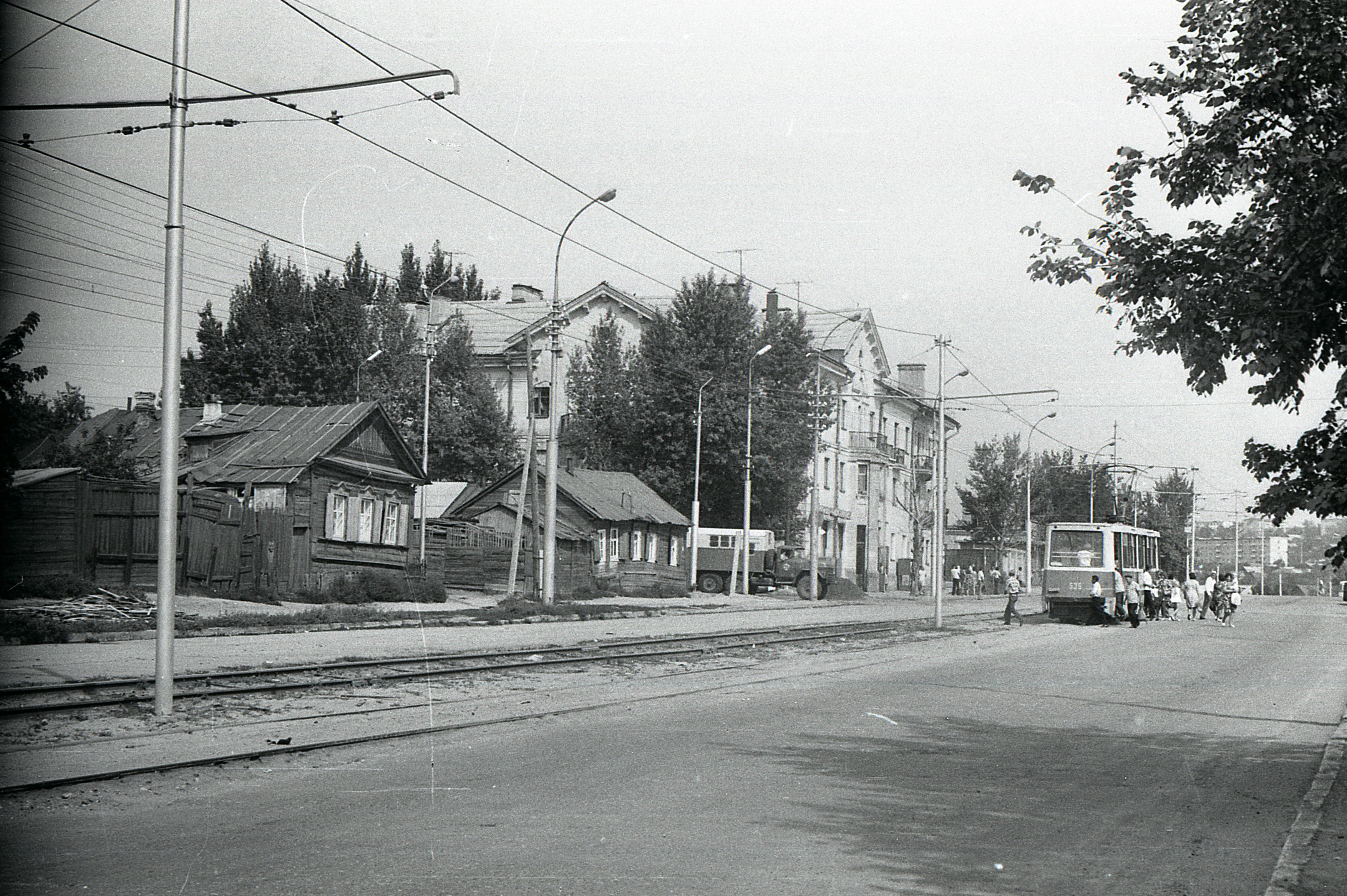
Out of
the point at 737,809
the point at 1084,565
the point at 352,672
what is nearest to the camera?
the point at 737,809

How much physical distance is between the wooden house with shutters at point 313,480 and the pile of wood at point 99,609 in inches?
247

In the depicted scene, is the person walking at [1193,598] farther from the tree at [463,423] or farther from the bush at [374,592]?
the tree at [463,423]

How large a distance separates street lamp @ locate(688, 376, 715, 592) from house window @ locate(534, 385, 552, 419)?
628 centimetres

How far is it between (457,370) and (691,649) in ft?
135

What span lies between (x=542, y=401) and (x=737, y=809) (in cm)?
4065

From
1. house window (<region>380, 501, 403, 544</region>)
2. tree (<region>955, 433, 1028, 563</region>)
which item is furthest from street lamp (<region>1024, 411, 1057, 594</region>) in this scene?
house window (<region>380, 501, 403, 544</region>)

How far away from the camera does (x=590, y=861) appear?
6.98 m

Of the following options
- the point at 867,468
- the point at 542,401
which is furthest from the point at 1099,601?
the point at 867,468

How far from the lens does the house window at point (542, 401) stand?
32531 mm

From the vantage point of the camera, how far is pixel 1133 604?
121 feet

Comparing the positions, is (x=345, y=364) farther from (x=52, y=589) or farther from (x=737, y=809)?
(x=737, y=809)

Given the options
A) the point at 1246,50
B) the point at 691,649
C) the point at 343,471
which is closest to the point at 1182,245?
the point at 1246,50

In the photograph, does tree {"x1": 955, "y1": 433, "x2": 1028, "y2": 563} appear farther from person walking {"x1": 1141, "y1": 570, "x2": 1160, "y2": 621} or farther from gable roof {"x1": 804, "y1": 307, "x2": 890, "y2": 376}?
person walking {"x1": 1141, "y1": 570, "x2": 1160, "y2": 621}

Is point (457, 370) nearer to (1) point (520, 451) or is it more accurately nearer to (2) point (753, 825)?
(1) point (520, 451)
